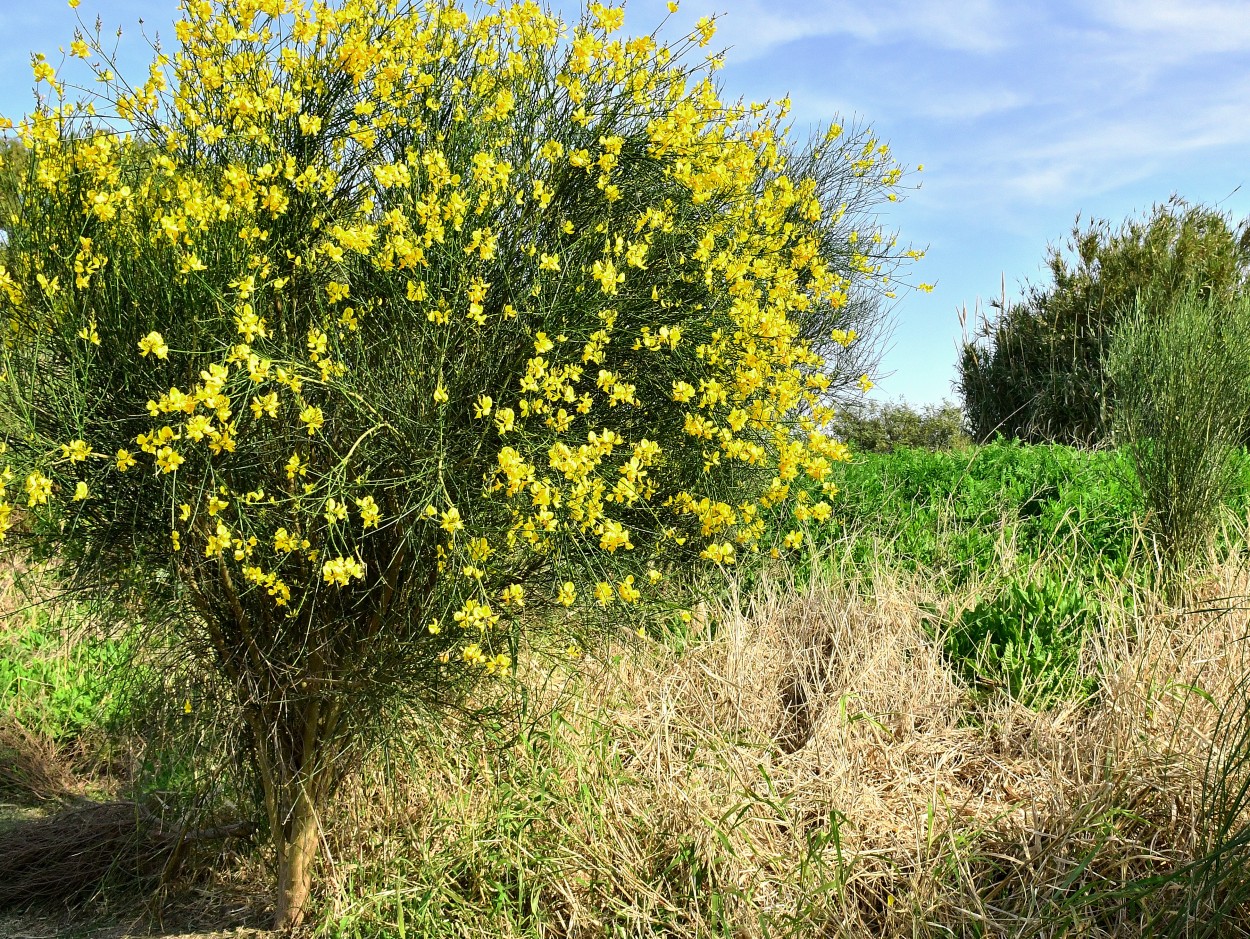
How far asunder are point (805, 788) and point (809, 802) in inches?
3.9

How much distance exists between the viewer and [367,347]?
323cm

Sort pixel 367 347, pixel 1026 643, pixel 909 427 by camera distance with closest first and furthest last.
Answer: pixel 367 347 < pixel 1026 643 < pixel 909 427

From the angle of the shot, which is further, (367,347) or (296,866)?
(296,866)

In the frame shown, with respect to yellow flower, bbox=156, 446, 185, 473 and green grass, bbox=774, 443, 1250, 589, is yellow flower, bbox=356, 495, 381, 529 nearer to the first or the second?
yellow flower, bbox=156, 446, 185, 473

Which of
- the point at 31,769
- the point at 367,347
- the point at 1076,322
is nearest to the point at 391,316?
the point at 367,347

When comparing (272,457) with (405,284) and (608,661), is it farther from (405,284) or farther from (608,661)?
(608,661)

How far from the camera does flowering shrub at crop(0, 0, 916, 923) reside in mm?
2977

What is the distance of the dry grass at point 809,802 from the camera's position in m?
2.97

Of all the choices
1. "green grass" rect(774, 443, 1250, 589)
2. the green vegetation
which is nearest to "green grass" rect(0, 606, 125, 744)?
"green grass" rect(774, 443, 1250, 589)

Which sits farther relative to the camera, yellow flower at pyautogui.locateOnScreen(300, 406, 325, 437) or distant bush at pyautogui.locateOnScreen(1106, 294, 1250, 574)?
distant bush at pyautogui.locateOnScreen(1106, 294, 1250, 574)

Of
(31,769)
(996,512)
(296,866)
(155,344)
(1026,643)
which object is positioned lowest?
(296,866)

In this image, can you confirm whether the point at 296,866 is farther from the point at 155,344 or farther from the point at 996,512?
the point at 996,512

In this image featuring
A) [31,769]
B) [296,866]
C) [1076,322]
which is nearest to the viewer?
[296,866]

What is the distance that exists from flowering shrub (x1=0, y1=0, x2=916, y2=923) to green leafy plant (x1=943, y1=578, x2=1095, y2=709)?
1077 millimetres
